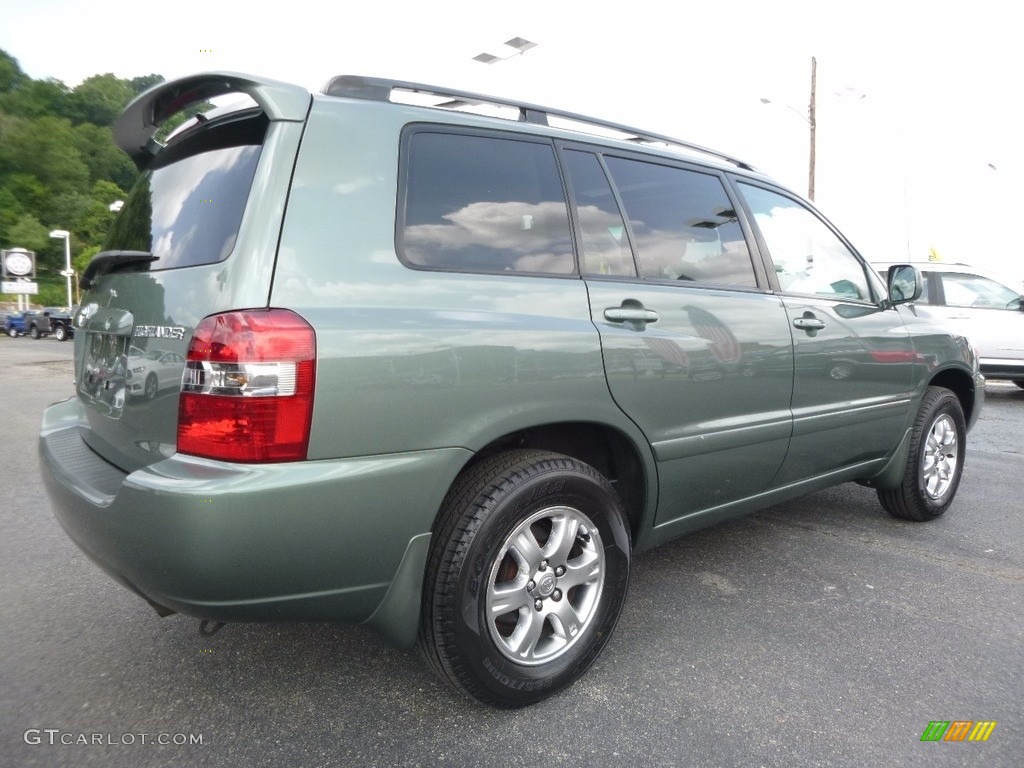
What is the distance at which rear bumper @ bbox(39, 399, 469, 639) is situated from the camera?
1.78 meters

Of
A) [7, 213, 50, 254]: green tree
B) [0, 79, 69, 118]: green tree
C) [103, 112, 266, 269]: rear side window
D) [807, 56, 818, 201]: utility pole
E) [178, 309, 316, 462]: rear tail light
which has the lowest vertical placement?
[178, 309, 316, 462]: rear tail light

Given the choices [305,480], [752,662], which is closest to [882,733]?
[752,662]

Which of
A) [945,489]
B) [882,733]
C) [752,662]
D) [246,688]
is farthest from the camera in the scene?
[945,489]

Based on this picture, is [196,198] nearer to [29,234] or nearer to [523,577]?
[523,577]

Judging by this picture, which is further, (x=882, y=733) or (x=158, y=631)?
(x=158, y=631)

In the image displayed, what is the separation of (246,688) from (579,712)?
104 centimetres

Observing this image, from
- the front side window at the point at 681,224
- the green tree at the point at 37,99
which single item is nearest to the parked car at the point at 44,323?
the front side window at the point at 681,224

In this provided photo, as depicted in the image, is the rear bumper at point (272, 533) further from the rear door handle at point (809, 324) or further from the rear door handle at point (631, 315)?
the rear door handle at point (809, 324)

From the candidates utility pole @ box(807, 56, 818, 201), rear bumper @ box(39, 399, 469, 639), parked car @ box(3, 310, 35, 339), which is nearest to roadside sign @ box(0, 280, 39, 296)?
parked car @ box(3, 310, 35, 339)

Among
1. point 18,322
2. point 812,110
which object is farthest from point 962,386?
point 18,322

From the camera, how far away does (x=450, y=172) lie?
2299 mm

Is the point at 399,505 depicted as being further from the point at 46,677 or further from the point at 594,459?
the point at 46,677
